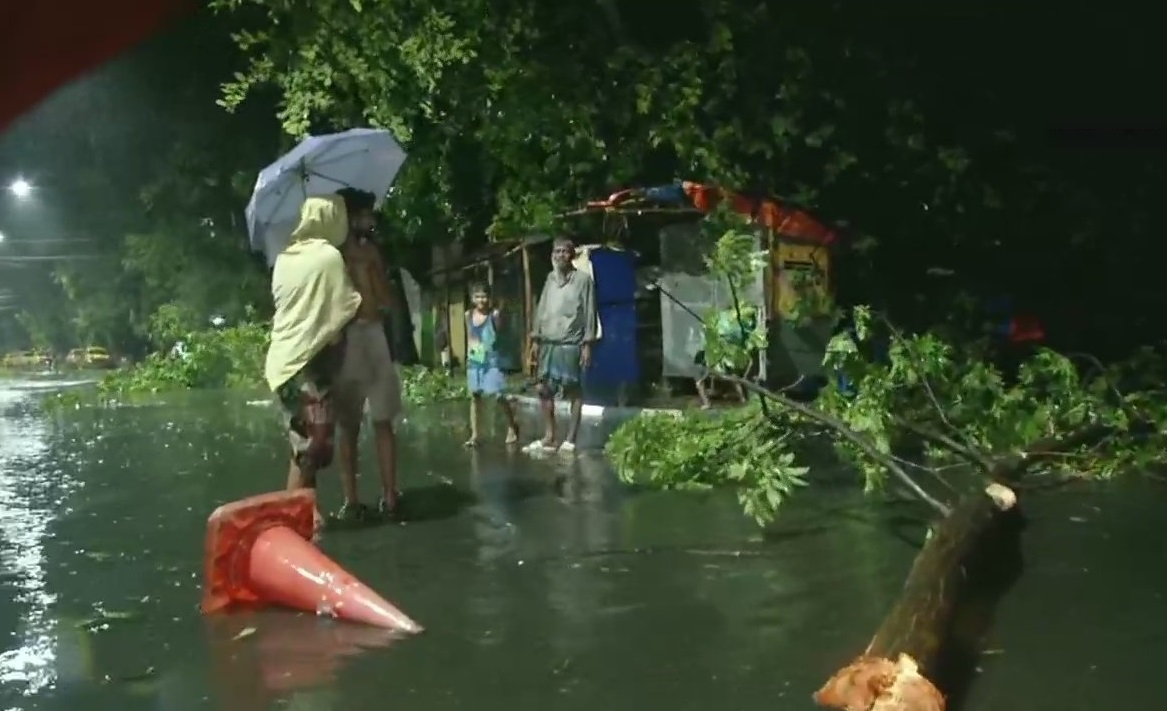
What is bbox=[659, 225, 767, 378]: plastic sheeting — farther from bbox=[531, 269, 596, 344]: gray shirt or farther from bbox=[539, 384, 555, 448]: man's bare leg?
bbox=[531, 269, 596, 344]: gray shirt

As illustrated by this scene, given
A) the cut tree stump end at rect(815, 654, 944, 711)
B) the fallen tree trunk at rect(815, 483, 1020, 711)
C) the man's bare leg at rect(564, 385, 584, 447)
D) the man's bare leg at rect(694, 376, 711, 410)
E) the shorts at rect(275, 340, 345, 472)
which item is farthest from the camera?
the man's bare leg at rect(694, 376, 711, 410)

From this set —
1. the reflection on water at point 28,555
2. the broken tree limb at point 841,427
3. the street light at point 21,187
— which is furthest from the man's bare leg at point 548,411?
the street light at point 21,187

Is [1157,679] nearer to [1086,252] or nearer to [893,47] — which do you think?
[1086,252]

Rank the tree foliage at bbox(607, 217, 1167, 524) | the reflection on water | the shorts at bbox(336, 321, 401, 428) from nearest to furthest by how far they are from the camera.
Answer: the reflection on water, the shorts at bbox(336, 321, 401, 428), the tree foliage at bbox(607, 217, 1167, 524)

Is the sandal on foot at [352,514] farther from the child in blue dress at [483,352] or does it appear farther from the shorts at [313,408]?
Answer: the child in blue dress at [483,352]

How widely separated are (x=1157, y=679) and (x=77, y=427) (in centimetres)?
1361

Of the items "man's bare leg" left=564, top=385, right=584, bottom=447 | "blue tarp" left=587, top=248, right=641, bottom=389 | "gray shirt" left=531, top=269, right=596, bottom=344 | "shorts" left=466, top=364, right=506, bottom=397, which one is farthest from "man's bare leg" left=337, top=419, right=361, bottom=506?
"blue tarp" left=587, top=248, right=641, bottom=389

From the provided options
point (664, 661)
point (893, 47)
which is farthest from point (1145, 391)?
point (664, 661)

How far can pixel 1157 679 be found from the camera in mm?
4496

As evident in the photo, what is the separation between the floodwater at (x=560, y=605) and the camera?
14.6 ft

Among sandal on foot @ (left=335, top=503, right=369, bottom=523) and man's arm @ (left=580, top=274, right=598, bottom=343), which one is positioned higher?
man's arm @ (left=580, top=274, right=598, bottom=343)

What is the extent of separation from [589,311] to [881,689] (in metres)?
6.46

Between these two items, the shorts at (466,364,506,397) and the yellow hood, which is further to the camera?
the shorts at (466,364,506,397)

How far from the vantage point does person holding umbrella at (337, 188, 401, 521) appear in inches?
293
